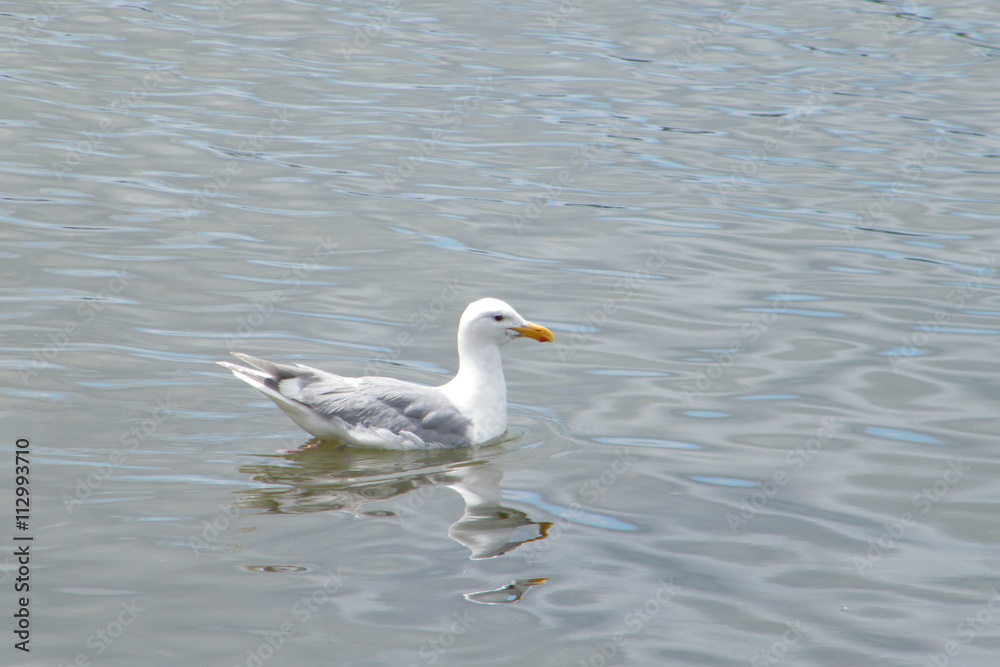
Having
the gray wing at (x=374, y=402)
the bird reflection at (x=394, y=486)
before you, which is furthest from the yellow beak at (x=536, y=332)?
the bird reflection at (x=394, y=486)

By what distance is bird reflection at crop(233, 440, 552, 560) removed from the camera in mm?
7473

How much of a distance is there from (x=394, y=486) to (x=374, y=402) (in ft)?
2.63

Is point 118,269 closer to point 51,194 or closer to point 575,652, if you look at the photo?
point 51,194

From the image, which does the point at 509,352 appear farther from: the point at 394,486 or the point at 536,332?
the point at 394,486

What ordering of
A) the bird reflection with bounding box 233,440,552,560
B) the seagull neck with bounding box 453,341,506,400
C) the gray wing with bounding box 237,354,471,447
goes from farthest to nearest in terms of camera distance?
the seagull neck with bounding box 453,341,506,400 → the gray wing with bounding box 237,354,471,447 → the bird reflection with bounding box 233,440,552,560

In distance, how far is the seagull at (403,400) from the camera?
8625mm

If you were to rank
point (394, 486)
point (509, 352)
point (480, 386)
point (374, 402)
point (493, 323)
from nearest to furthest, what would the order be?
point (394, 486)
point (374, 402)
point (480, 386)
point (493, 323)
point (509, 352)

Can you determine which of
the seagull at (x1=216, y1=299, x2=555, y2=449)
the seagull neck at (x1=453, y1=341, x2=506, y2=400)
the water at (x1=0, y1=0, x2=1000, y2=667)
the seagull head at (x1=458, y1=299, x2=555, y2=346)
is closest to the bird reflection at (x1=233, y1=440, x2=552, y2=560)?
the water at (x1=0, y1=0, x2=1000, y2=667)

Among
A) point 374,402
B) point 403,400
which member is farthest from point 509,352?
point 374,402

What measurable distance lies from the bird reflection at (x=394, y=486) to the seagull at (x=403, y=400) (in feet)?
0.45

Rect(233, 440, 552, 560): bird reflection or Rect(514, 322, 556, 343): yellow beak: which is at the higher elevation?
Rect(514, 322, 556, 343): yellow beak

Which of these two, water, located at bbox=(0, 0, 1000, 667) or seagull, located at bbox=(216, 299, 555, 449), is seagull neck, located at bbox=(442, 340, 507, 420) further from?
water, located at bbox=(0, 0, 1000, 667)

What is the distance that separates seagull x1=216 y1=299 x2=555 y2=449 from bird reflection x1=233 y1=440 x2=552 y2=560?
0.45ft

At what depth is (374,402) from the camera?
28.5 ft
